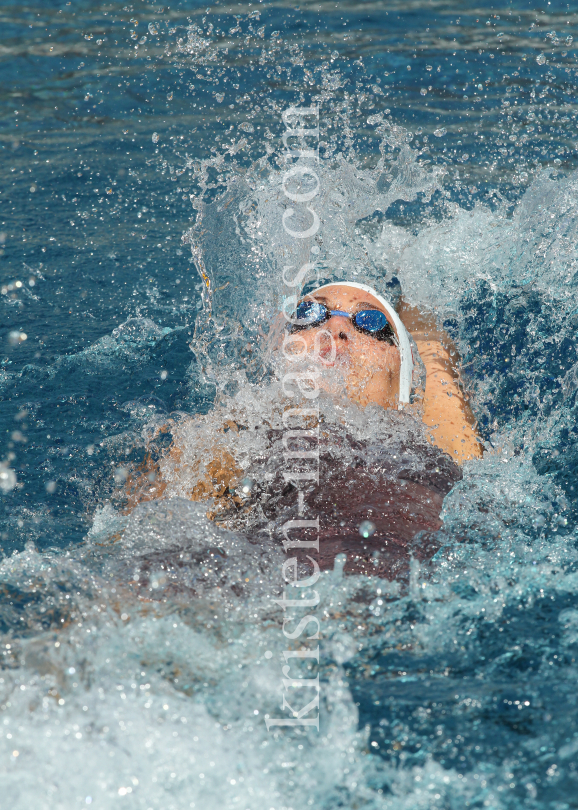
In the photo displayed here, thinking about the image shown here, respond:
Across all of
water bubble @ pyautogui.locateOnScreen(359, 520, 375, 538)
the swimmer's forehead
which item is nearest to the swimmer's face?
the swimmer's forehead

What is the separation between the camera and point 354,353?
3254 millimetres

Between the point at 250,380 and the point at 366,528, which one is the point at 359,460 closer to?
the point at 366,528

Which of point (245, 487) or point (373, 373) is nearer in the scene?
point (245, 487)

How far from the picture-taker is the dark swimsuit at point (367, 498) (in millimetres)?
2266

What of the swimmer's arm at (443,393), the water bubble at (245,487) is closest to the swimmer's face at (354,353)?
the swimmer's arm at (443,393)

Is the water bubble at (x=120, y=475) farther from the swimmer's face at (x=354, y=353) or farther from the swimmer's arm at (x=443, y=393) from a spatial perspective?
the swimmer's arm at (x=443, y=393)

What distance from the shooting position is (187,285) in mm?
4645

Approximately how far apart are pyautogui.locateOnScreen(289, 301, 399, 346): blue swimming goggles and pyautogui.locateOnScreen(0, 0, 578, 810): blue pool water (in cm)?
22

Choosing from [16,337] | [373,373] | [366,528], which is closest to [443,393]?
[373,373]

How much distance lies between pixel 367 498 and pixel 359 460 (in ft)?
0.88

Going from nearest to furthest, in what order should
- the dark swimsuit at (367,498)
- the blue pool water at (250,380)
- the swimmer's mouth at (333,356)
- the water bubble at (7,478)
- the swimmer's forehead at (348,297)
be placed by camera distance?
the blue pool water at (250,380), the dark swimsuit at (367,498), the water bubble at (7,478), the swimmer's mouth at (333,356), the swimmer's forehead at (348,297)

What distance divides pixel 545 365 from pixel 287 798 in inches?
112

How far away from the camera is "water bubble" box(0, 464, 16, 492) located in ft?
9.96

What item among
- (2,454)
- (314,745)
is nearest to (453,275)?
(2,454)
